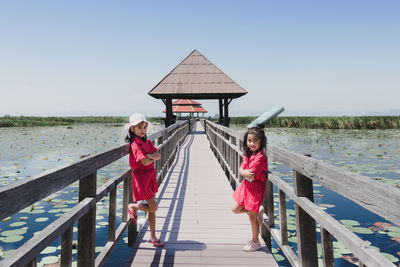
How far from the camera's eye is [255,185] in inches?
101

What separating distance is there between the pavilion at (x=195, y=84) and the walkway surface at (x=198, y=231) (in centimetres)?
977

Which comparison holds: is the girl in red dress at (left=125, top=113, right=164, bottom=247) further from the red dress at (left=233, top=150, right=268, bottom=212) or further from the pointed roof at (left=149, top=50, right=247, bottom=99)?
the pointed roof at (left=149, top=50, right=247, bottom=99)

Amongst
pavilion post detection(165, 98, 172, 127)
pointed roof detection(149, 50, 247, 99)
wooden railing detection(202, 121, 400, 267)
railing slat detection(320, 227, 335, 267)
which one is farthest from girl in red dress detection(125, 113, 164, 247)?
pavilion post detection(165, 98, 172, 127)

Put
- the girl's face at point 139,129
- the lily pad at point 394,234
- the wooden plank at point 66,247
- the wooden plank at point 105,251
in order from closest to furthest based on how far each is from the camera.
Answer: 1. the wooden plank at point 66,247
2. the wooden plank at point 105,251
3. the girl's face at point 139,129
4. the lily pad at point 394,234

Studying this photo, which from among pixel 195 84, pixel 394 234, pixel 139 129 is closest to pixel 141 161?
pixel 139 129

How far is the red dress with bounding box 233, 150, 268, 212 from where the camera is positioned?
2.51 metres

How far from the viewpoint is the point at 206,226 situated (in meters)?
3.45

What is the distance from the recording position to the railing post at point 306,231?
1.97 meters

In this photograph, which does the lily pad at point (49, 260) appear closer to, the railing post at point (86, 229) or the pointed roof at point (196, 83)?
the railing post at point (86, 229)

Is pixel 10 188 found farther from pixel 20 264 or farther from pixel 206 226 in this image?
pixel 206 226

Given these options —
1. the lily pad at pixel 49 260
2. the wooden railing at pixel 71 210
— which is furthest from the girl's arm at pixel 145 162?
the lily pad at pixel 49 260

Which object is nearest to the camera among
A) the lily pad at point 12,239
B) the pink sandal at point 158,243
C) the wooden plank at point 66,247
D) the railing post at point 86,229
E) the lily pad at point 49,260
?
the wooden plank at point 66,247

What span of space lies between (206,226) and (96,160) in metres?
1.90

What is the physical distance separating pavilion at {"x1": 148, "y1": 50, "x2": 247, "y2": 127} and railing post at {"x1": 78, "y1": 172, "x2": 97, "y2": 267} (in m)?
12.8
